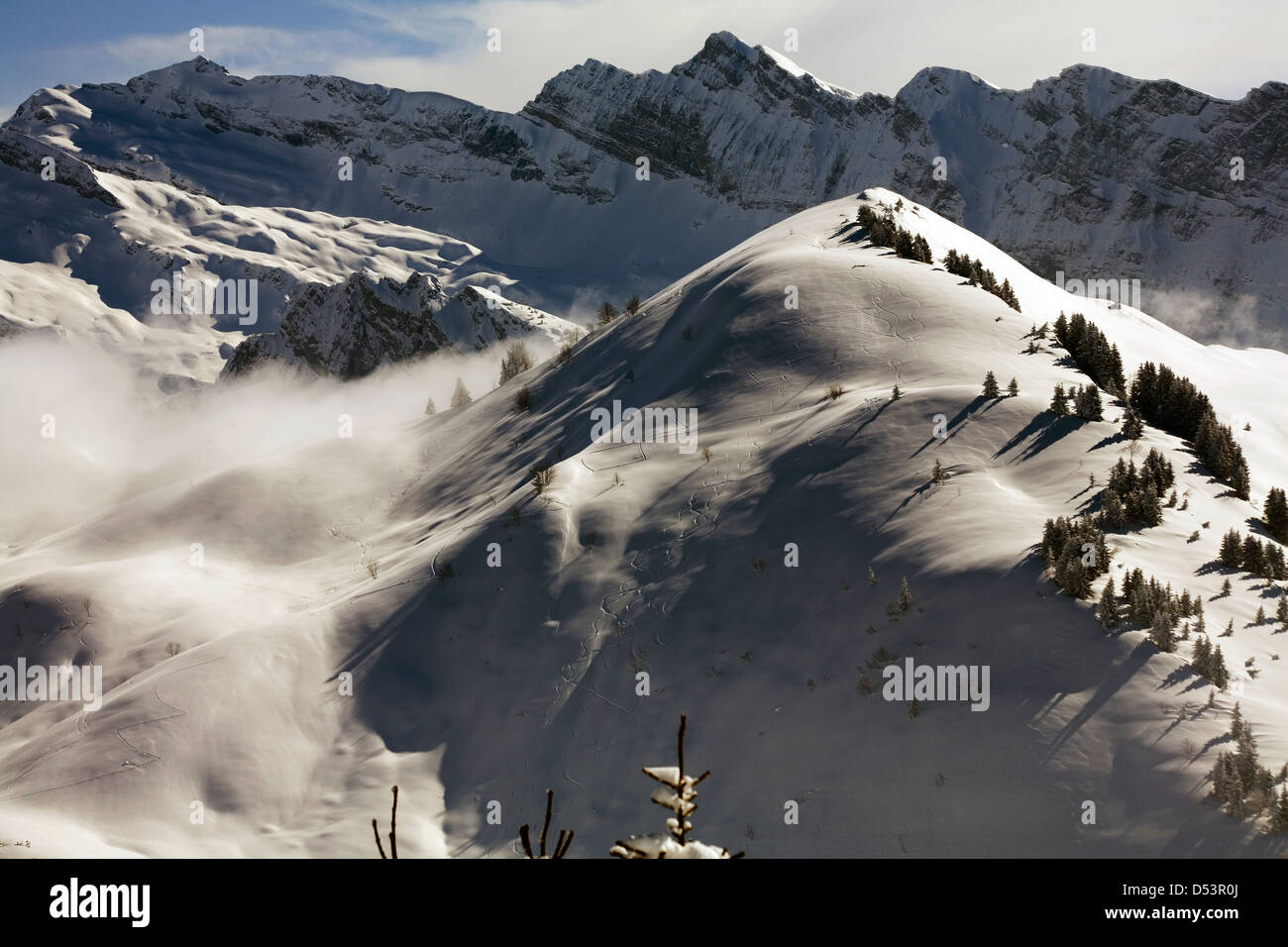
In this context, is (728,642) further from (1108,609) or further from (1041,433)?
(1041,433)

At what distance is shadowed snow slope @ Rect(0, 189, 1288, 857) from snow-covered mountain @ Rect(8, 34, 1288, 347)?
3622 inches

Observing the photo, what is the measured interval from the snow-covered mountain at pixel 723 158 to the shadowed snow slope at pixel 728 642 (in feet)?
302

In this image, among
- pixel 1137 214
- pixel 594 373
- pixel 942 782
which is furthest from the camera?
pixel 1137 214

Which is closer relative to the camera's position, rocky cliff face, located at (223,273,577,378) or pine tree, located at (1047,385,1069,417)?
pine tree, located at (1047,385,1069,417)

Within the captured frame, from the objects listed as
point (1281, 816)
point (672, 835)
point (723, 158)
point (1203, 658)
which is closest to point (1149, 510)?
point (1203, 658)

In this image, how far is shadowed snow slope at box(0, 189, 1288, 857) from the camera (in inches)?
352

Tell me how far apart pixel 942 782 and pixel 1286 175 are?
14154 centimetres

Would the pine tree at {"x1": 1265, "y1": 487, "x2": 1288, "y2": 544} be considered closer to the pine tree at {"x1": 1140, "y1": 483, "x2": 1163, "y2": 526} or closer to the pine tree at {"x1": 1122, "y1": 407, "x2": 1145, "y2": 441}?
the pine tree at {"x1": 1122, "y1": 407, "x2": 1145, "y2": 441}

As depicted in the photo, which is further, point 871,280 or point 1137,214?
point 1137,214

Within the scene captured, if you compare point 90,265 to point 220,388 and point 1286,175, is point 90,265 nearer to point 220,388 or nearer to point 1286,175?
point 220,388

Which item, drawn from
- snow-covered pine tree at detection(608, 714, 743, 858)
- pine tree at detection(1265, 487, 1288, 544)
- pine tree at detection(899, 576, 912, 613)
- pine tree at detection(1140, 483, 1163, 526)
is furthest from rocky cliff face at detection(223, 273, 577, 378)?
snow-covered pine tree at detection(608, 714, 743, 858)

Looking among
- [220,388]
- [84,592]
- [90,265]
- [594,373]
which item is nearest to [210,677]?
[84,592]

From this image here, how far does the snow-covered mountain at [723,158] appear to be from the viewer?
396 feet

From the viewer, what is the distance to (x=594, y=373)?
23.2 meters
